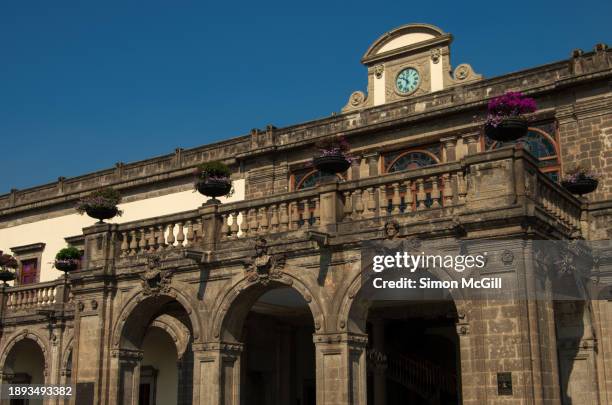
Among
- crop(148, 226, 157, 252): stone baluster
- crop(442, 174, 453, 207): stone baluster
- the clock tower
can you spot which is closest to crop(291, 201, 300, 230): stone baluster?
crop(442, 174, 453, 207): stone baluster

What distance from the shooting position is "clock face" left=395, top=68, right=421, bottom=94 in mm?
22516

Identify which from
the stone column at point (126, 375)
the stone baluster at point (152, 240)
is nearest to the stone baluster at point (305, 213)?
the stone baluster at point (152, 240)

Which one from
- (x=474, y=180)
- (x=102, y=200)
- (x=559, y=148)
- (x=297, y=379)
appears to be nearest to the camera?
(x=474, y=180)

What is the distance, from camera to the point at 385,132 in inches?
855

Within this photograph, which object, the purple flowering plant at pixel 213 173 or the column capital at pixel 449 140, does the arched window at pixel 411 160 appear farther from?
the purple flowering plant at pixel 213 173

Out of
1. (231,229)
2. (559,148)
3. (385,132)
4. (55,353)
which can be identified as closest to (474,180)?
(231,229)

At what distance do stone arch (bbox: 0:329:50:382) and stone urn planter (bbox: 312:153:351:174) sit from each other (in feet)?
37.9

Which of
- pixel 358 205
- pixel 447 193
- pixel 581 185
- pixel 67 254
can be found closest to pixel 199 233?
pixel 358 205

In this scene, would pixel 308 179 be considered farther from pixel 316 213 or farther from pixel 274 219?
pixel 316 213

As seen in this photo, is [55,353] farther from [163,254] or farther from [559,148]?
[559,148]

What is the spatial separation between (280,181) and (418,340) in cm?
624

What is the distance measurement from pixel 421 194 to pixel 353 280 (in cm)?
179

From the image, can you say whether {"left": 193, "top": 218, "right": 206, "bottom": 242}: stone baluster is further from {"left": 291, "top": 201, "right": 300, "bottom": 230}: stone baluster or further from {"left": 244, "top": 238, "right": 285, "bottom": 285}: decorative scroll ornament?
{"left": 291, "top": 201, "right": 300, "bottom": 230}: stone baluster

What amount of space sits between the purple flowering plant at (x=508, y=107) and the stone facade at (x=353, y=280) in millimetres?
980
